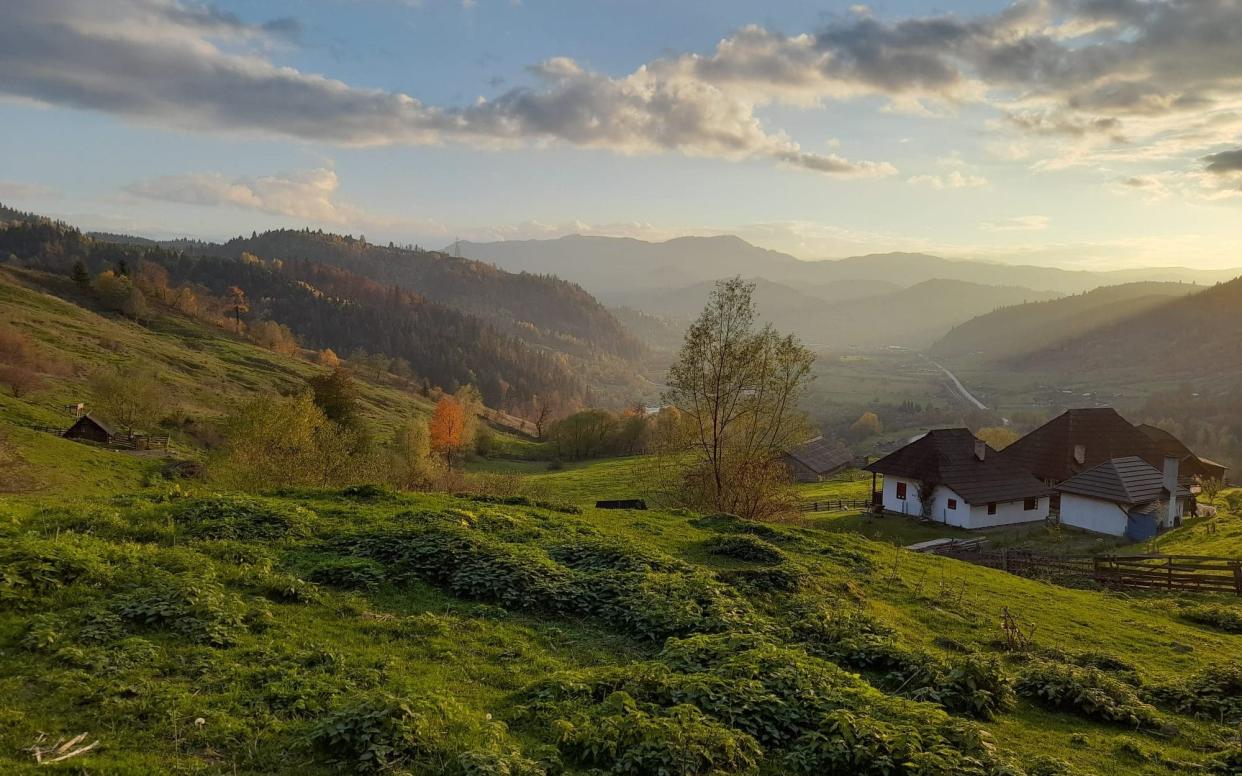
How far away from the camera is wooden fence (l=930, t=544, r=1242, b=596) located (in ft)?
102

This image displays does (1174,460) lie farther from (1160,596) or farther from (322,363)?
(322,363)

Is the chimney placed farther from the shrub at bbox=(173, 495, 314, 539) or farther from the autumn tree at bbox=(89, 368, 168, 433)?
the autumn tree at bbox=(89, 368, 168, 433)

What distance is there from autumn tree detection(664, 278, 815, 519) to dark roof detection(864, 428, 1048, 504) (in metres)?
19.9

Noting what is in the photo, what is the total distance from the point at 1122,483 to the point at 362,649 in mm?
58877

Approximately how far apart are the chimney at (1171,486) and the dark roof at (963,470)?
8277 millimetres

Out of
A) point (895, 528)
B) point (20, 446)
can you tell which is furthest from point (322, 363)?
point (895, 528)

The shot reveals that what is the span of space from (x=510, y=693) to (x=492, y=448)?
354 feet

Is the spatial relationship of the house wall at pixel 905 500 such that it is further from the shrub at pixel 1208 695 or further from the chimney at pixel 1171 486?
the shrub at pixel 1208 695

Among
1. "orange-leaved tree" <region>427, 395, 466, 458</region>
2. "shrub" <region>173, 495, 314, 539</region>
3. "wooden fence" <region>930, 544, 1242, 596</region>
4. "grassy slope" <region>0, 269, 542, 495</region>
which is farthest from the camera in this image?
"orange-leaved tree" <region>427, 395, 466, 458</region>

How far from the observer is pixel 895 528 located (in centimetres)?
5453

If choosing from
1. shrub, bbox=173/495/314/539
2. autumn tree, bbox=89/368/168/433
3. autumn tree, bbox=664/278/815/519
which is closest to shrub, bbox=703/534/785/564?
shrub, bbox=173/495/314/539

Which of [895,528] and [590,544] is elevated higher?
[590,544]

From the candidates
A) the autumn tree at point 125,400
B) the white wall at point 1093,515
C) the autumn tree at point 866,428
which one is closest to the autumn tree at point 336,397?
the autumn tree at point 125,400

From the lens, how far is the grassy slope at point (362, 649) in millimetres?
8789
